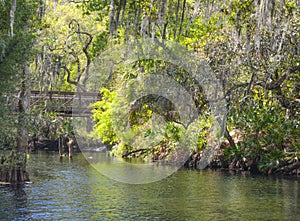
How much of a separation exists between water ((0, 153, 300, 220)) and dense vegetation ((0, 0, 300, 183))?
2.00 metres

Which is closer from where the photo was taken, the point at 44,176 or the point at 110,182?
the point at 110,182

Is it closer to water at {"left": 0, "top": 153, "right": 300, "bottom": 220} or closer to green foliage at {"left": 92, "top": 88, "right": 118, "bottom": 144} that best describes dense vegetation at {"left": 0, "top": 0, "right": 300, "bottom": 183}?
green foliage at {"left": 92, "top": 88, "right": 118, "bottom": 144}

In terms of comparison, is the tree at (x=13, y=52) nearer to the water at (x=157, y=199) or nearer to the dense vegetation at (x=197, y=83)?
the dense vegetation at (x=197, y=83)

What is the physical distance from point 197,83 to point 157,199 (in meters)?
8.11

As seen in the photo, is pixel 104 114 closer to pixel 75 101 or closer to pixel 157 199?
pixel 75 101

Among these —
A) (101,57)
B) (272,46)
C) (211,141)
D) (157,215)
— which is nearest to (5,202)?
(157,215)

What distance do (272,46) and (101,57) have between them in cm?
2158

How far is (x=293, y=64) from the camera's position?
824 inches

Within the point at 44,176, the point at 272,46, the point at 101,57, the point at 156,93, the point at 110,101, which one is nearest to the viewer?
the point at 272,46

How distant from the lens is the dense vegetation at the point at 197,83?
15.8 m

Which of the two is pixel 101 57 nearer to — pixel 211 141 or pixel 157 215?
pixel 211 141

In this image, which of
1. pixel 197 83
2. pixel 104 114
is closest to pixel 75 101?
pixel 104 114

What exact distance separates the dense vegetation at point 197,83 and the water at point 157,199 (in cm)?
200

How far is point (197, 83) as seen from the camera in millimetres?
26578
